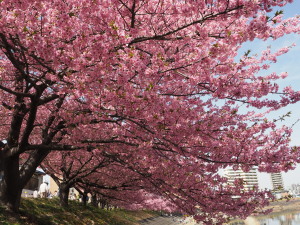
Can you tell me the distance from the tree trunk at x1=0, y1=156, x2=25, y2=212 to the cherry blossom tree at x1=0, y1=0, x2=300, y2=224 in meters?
0.04

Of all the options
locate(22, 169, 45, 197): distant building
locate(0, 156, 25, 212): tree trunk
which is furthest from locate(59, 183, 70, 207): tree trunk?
locate(22, 169, 45, 197): distant building

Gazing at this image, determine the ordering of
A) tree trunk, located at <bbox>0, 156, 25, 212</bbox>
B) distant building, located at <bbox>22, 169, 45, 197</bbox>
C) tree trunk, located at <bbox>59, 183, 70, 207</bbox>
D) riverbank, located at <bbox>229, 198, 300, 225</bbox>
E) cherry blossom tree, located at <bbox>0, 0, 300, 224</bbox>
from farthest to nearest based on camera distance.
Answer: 1. riverbank, located at <bbox>229, 198, 300, 225</bbox>
2. distant building, located at <bbox>22, 169, 45, 197</bbox>
3. tree trunk, located at <bbox>59, 183, 70, 207</bbox>
4. tree trunk, located at <bbox>0, 156, 25, 212</bbox>
5. cherry blossom tree, located at <bbox>0, 0, 300, 224</bbox>

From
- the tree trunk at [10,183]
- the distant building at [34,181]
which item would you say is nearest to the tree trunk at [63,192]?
the tree trunk at [10,183]

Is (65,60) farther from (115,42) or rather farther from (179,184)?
(179,184)

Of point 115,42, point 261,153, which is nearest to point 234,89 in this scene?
point 261,153

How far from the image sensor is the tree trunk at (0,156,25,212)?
1024cm

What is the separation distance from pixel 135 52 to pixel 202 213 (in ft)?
28.5

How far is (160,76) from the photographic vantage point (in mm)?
6566

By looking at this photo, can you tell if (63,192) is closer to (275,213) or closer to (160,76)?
(160,76)

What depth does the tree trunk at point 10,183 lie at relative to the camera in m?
10.2

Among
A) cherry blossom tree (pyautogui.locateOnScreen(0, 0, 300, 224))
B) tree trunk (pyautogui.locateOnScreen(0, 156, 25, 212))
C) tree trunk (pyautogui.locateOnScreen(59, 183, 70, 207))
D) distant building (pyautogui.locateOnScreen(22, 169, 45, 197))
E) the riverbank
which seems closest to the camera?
cherry blossom tree (pyautogui.locateOnScreen(0, 0, 300, 224))

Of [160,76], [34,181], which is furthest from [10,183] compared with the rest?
[34,181]

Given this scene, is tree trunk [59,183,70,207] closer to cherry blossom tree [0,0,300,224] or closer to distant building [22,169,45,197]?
cherry blossom tree [0,0,300,224]

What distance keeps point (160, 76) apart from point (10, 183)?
782 centimetres
